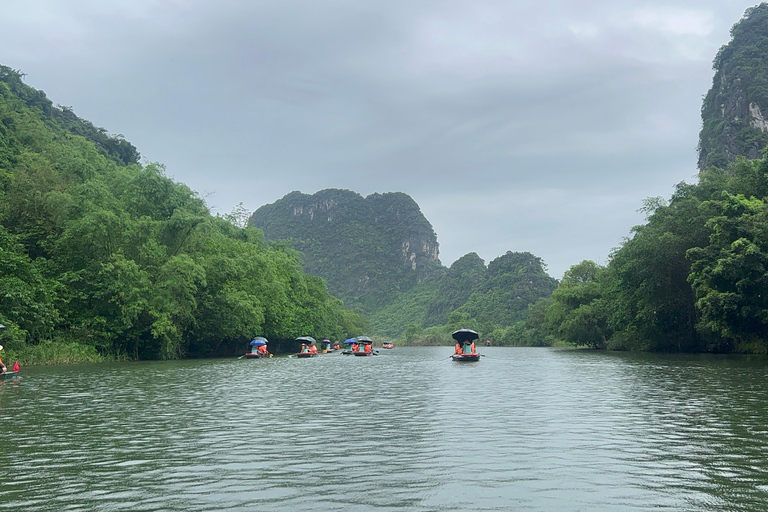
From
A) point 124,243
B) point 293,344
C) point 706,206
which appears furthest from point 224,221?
point 706,206

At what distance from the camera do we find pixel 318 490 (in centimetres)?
774

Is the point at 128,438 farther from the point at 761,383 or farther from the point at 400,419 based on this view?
the point at 761,383

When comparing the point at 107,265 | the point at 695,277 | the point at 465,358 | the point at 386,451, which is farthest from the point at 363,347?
the point at 386,451

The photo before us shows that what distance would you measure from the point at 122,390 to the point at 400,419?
11.5 meters

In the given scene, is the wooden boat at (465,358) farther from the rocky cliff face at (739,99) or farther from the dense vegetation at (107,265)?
the rocky cliff face at (739,99)

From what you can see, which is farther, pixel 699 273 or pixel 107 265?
pixel 699 273

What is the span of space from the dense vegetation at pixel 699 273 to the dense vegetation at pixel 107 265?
32.3 m

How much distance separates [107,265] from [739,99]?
94.8 meters

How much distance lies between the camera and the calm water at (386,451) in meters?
7.38

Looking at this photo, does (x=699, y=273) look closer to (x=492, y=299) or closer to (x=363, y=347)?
(x=363, y=347)

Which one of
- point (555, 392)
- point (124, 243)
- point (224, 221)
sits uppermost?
point (224, 221)

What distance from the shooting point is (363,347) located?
223 feet

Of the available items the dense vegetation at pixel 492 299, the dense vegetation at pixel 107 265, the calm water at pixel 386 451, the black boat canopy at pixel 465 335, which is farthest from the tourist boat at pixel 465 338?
the dense vegetation at pixel 492 299

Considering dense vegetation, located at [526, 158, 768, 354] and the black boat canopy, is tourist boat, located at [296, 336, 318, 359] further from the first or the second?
dense vegetation, located at [526, 158, 768, 354]
